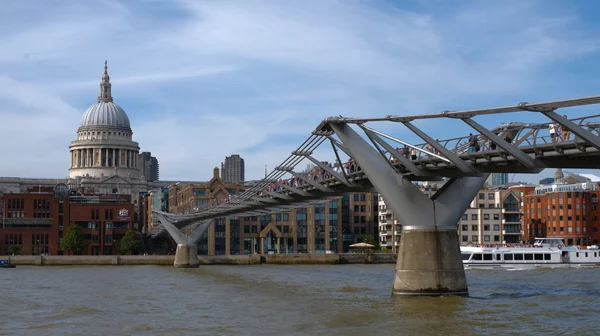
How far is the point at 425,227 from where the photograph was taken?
141 ft

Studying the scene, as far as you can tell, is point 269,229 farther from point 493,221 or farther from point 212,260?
point 493,221

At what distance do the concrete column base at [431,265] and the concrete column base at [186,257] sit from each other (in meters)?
62.3

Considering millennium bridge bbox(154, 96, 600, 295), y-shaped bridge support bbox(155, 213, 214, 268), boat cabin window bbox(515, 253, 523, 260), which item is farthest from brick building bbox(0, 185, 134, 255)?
millennium bridge bbox(154, 96, 600, 295)

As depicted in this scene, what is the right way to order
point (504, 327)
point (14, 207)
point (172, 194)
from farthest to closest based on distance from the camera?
1. point (172, 194)
2. point (14, 207)
3. point (504, 327)

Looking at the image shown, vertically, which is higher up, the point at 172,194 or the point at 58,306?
the point at 172,194

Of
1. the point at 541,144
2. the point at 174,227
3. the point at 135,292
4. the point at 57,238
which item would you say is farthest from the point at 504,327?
the point at 57,238

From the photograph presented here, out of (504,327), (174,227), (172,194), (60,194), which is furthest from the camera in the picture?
(172,194)

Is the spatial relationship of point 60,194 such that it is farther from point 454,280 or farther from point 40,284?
point 454,280

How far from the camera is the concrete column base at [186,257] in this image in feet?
338

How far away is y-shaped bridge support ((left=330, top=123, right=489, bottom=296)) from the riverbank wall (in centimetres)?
6855

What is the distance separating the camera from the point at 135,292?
55844 mm

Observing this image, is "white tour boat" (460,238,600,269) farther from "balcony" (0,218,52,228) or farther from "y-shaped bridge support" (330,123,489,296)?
"balcony" (0,218,52,228)

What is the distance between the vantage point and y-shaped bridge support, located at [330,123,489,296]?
4262 cm

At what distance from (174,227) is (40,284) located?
140 ft
